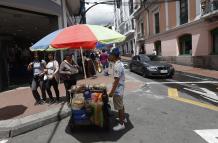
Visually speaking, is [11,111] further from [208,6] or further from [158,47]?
[158,47]

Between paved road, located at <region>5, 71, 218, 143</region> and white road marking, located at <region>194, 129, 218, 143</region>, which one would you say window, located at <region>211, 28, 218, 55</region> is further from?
white road marking, located at <region>194, 129, 218, 143</region>

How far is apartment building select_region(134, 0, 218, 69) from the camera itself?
20453 millimetres

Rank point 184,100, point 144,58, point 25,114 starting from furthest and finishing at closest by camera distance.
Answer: point 144,58, point 184,100, point 25,114

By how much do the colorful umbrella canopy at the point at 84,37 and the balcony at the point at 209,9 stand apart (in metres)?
14.0

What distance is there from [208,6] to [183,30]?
544 cm

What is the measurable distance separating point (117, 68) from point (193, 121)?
7.63 ft

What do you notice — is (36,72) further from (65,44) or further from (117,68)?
(117,68)

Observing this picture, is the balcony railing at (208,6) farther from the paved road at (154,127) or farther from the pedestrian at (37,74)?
the pedestrian at (37,74)

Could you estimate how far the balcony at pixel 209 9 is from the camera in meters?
18.8

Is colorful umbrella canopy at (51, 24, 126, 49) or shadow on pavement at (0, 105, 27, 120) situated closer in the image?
colorful umbrella canopy at (51, 24, 126, 49)

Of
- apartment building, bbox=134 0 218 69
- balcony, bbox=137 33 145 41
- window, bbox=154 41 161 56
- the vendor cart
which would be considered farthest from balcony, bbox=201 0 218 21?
balcony, bbox=137 33 145 41

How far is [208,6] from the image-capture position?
19.8m

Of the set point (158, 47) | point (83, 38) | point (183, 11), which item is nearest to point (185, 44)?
point (183, 11)

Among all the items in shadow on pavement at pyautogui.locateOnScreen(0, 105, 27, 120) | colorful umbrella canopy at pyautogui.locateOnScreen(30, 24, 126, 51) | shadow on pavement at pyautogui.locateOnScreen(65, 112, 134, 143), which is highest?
colorful umbrella canopy at pyautogui.locateOnScreen(30, 24, 126, 51)
